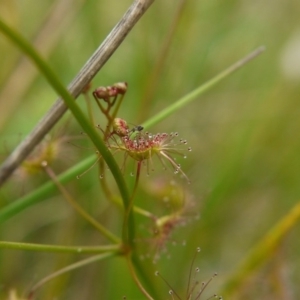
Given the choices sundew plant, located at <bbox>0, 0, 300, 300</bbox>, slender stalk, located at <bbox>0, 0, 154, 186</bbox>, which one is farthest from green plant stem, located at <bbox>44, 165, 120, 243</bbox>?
slender stalk, located at <bbox>0, 0, 154, 186</bbox>

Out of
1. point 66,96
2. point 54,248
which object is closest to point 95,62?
point 66,96

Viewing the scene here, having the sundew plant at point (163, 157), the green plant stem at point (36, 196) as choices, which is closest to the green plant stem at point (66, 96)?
the sundew plant at point (163, 157)

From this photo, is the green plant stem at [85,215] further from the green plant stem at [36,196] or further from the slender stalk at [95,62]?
the slender stalk at [95,62]

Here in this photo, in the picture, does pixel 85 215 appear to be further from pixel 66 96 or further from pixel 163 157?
pixel 66 96

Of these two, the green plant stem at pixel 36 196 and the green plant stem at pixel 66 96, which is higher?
the green plant stem at pixel 36 196

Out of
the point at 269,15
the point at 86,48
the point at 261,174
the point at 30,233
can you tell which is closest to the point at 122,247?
the point at 30,233

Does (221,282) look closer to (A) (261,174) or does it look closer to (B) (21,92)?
(A) (261,174)
